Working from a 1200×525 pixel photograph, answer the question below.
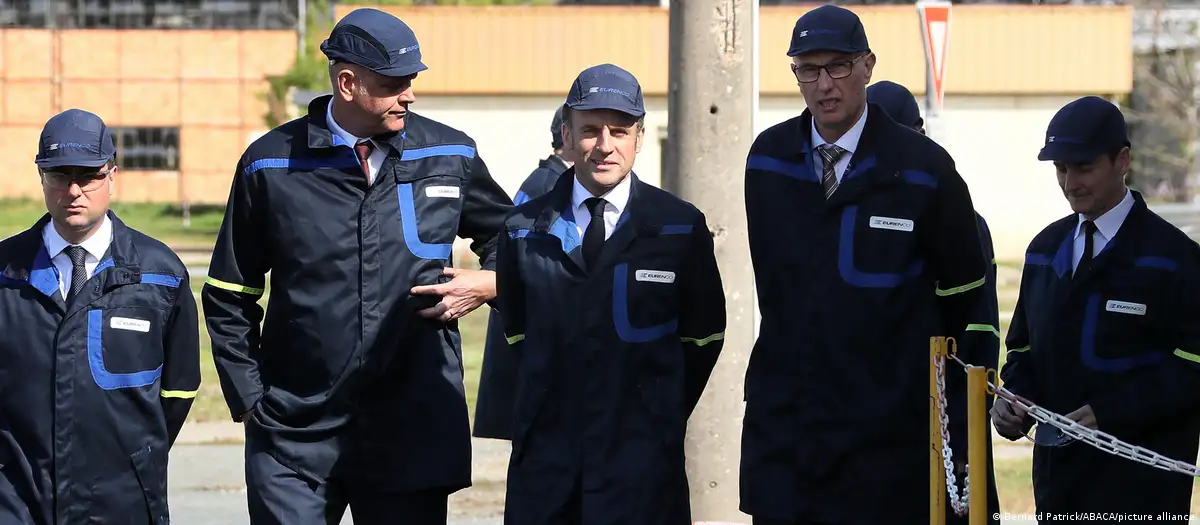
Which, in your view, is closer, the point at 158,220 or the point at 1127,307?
the point at 1127,307

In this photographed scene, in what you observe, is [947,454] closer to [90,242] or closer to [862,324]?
[862,324]

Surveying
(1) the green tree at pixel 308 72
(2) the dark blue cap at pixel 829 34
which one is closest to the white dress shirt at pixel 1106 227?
(2) the dark blue cap at pixel 829 34

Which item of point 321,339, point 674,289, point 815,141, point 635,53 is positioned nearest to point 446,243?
point 321,339

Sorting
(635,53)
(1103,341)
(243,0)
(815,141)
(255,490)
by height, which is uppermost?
(243,0)

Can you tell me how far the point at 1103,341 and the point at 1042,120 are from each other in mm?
24179

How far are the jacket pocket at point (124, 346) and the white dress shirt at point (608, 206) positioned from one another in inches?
54.7

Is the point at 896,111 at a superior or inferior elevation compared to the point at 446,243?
superior

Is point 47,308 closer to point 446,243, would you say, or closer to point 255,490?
point 255,490

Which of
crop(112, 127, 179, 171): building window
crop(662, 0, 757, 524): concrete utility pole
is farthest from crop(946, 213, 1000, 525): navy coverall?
crop(112, 127, 179, 171): building window

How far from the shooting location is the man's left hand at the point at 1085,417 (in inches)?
206

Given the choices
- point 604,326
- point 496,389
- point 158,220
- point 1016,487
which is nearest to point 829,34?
point 604,326

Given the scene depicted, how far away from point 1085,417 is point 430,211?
2.23 m

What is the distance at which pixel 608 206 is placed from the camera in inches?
Result: 189

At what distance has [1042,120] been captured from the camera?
28.5 m
